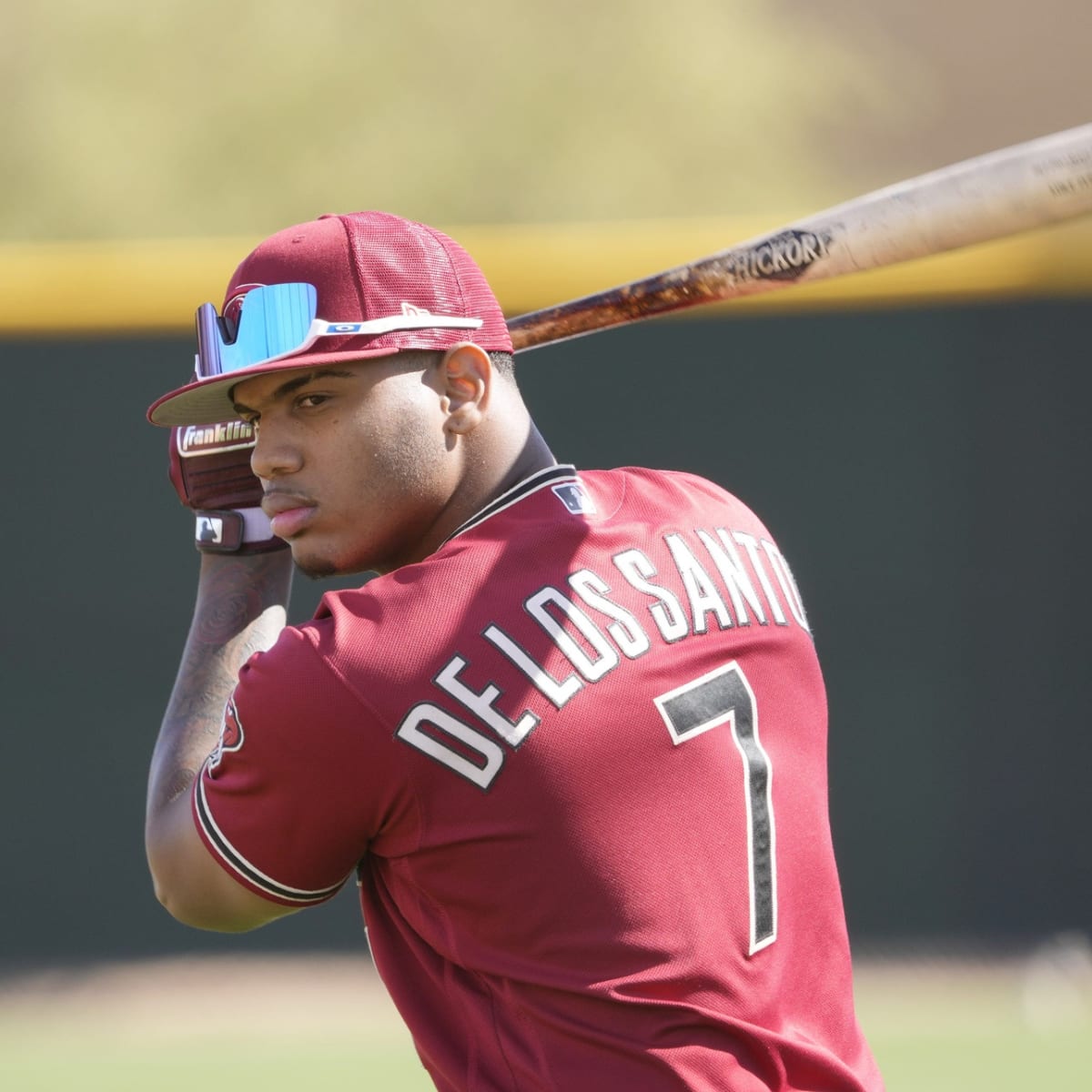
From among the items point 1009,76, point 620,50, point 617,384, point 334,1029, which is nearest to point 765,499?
point 617,384

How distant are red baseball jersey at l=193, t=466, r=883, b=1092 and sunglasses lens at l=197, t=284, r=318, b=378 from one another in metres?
0.33

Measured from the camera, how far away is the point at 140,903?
6.25 meters

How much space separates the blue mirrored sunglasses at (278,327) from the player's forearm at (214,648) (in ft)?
1.32

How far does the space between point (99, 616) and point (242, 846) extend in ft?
15.0

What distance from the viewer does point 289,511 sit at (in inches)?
87.5

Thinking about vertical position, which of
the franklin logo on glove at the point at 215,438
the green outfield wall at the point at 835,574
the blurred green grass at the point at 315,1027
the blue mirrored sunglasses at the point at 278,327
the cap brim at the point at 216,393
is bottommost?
the blurred green grass at the point at 315,1027

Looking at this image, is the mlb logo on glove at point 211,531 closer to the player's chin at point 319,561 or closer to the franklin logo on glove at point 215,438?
the franklin logo on glove at point 215,438

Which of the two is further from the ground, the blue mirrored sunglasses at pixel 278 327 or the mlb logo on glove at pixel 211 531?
the blue mirrored sunglasses at pixel 278 327

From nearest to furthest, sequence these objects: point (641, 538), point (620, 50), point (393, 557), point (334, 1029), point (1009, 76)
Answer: point (641, 538) < point (393, 557) < point (334, 1029) < point (620, 50) < point (1009, 76)

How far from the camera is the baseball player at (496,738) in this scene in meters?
1.94

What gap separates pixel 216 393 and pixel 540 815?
30.2 inches

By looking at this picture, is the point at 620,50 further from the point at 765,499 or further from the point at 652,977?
the point at 652,977

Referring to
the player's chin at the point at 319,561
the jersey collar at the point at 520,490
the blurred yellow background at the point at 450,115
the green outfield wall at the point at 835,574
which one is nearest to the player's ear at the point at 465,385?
the jersey collar at the point at 520,490

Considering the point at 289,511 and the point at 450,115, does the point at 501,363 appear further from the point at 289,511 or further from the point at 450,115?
the point at 450,115
